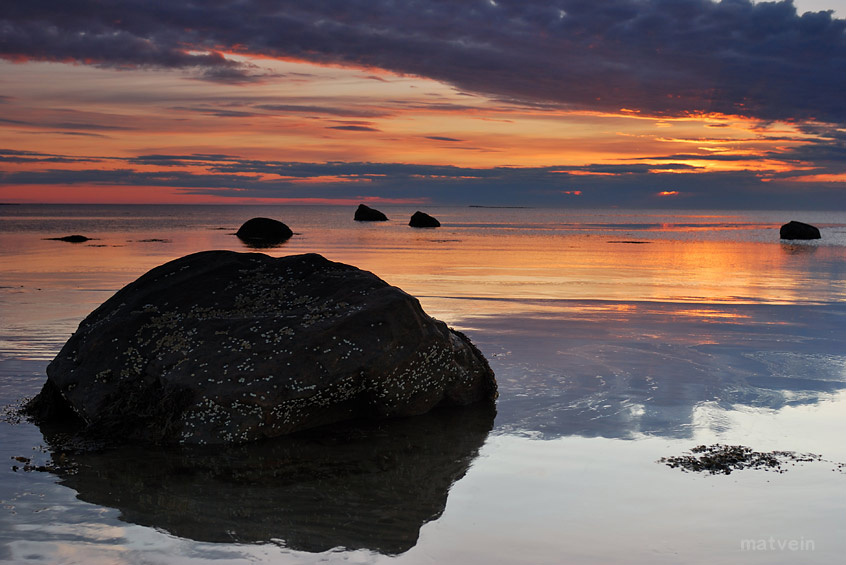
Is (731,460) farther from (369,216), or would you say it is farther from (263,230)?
(369,216)

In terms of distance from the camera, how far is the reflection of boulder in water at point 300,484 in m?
6.51

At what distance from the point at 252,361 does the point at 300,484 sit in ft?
6.90

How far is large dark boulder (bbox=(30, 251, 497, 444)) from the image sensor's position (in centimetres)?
909

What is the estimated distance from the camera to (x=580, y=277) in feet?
95.9

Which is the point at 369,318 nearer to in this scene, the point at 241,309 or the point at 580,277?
the point at 241,309

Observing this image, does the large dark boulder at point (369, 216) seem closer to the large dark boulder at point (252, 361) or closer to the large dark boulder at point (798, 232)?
the large dark boulder at point (798, 232)

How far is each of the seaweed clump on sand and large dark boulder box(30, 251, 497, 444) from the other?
11.0ft

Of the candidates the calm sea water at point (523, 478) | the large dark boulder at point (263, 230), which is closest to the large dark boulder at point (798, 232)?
the large dark boulder at point (263, 230)

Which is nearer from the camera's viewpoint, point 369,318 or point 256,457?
point 256,457

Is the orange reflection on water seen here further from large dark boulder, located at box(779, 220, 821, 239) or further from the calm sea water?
large dark boulder, located at box(779, 220, 821, 239)

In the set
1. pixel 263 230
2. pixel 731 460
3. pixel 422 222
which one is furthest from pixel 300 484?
pixel 422 222

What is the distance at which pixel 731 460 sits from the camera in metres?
8.11

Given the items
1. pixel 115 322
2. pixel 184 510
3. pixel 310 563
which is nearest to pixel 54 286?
pixel 115 322

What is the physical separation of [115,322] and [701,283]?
73.6ft
